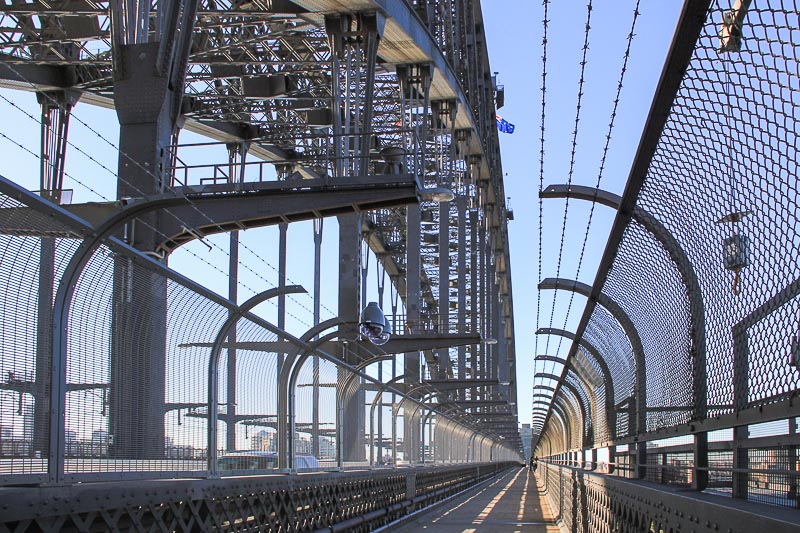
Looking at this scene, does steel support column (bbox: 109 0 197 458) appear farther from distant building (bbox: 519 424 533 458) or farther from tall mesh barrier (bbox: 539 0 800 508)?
distant building (bbox: 519 424 533 458)

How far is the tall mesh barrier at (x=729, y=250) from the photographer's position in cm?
396

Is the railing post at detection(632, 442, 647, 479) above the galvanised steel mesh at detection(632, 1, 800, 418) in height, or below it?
below

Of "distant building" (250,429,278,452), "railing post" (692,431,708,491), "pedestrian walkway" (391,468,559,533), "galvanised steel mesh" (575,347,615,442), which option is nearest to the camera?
"railing post" (692,431,708,491)

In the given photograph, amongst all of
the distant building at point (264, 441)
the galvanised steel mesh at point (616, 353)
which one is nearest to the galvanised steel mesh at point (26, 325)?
the distant building at point (264, 441)

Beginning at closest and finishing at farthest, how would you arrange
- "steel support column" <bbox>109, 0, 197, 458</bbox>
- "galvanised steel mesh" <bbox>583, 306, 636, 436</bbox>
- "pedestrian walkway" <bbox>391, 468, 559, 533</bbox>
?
"galvanised steel mesh" <bbox>583, 306, 636, 436</bbox>
"steel support column" <bbox>109, 0, 197, 458</bbox>
"pedestrian walkway" <bbox>391, 468, 559, 533</bbox>

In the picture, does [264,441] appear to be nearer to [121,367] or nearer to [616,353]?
[616,353]

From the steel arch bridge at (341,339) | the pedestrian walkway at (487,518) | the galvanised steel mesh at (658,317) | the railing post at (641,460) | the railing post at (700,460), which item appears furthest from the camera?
the pedestrian walkway at (487,518)

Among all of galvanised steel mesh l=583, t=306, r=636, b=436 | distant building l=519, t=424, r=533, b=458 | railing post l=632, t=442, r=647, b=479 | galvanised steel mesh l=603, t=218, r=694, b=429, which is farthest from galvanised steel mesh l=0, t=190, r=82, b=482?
distant building l=519, t=424, r=533, b=458

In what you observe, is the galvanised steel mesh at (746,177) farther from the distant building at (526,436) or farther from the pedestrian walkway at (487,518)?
the distant building at (526,436)

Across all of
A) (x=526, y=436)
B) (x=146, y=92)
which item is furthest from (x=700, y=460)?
(x=526, y=436)

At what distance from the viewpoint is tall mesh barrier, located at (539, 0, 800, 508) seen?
156 inches

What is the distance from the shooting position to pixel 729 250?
5117mm

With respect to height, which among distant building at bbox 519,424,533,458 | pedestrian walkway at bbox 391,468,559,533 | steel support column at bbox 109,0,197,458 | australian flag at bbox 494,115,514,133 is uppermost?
australian flag at bbox 494,115,514,133

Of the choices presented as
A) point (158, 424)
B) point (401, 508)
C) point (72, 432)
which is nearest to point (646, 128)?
point (72, 432)
